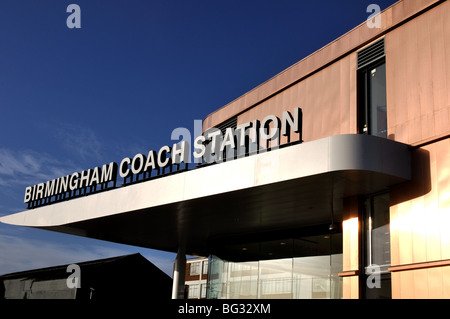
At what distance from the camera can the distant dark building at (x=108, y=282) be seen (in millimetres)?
24297

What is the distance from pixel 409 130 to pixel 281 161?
3.35 metres

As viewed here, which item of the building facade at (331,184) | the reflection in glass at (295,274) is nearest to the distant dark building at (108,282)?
the building facade at (331,184)

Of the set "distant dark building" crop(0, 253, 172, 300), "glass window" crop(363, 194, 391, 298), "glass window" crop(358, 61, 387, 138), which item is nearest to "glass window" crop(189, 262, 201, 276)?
"distant dark building" crop(0, 253, 172, 300)

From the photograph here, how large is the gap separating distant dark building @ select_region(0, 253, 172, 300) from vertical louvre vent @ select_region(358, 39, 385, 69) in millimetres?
15485

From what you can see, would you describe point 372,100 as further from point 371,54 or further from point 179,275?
point 179,275

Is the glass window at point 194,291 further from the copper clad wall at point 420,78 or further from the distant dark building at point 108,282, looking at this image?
the copper clad wall at point 420,78

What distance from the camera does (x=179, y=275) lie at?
2350 centimetres

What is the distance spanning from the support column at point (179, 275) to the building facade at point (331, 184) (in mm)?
2875

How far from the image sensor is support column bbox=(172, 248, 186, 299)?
2308cm

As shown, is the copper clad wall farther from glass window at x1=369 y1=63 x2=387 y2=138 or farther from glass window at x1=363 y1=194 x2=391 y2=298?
glass window at x1=363 y1=194 x2=391 y2=298

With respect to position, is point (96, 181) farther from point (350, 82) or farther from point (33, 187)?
point (350, 82)

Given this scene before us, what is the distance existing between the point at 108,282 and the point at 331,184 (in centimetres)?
1507

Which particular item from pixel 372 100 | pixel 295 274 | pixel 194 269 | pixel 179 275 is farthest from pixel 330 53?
pixel 194 269
